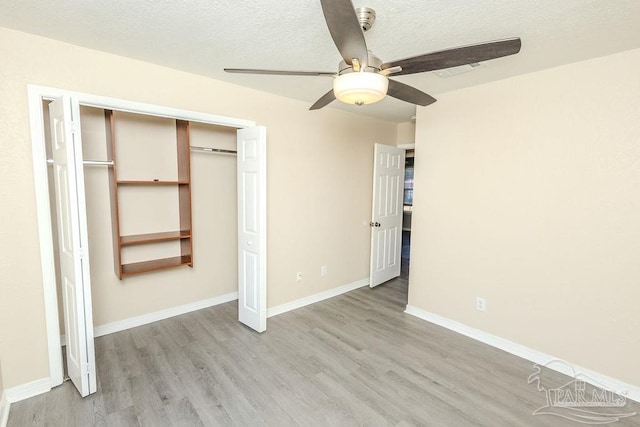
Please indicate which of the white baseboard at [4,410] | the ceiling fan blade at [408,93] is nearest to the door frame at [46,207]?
the white baseboard at [4,410]

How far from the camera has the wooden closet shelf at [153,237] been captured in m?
2.92

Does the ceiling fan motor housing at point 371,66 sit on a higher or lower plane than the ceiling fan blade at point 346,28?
lower

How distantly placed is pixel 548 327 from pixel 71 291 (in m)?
3.80

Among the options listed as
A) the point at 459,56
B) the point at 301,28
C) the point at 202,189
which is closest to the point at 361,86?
the point at 459,56

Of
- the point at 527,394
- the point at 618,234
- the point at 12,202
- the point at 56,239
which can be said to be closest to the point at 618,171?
the point at 618,234

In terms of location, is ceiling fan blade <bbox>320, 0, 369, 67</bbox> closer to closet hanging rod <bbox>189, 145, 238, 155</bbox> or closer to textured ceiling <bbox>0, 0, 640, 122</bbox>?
textured ceiling <bbox>0, 0, 640, 122</bbox>

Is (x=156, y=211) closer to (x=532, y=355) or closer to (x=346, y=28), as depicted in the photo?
(x=346, y=28)

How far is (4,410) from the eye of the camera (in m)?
1.96

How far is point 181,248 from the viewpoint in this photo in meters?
3.46

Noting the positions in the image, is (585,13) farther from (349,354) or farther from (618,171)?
(349,354)

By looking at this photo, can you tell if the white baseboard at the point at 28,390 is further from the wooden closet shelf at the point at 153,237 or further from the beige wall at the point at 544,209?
the beige wall at the point at 544,209

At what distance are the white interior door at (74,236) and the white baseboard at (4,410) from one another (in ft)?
1.16

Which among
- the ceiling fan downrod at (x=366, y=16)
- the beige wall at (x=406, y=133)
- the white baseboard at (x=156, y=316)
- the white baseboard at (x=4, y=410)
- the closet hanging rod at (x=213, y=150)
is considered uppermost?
the ceiling fan downrod at (x=366, y=16)

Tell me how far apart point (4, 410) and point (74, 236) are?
1200mm
